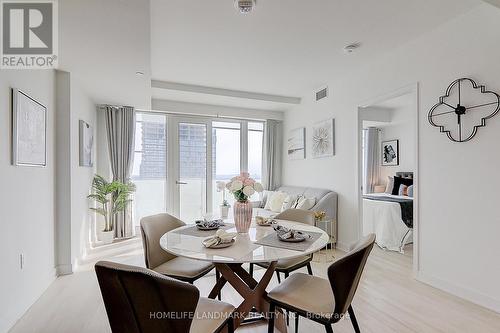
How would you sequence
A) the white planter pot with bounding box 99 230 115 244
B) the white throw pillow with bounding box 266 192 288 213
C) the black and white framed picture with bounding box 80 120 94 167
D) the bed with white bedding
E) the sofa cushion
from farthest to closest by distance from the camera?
the white throw pillow with bounding box 266 192 288 213, the white planter pot with bounding box 99 230 115 244, the sofa cushion, the bed with white bedding, the black and white framed picture with bounding box 80 120 94 167

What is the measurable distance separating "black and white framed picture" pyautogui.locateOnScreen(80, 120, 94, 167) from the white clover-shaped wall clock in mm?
4170

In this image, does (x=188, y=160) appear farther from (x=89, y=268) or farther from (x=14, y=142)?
(x=14, y=142)

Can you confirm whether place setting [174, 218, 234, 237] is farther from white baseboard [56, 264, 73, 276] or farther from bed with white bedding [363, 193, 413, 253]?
bed with white bedding [363, 193, 413, 253]

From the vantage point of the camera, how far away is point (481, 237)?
2.33 m

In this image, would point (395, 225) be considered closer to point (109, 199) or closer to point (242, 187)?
point (242, 187)

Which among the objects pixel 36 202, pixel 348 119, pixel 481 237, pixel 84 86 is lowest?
pixel 481 237

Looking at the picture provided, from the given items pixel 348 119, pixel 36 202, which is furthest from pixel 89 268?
pixel 348 119

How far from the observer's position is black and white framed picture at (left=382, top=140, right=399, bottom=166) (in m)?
6.13

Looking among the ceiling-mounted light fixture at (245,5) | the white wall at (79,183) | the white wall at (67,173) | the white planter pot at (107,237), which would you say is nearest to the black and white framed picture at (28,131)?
the white wall at (67,173)

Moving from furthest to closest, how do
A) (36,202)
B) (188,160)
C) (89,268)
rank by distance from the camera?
1. (188,160)
2. (89,268)
3. (36,202)

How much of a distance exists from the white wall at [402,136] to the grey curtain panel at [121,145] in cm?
536

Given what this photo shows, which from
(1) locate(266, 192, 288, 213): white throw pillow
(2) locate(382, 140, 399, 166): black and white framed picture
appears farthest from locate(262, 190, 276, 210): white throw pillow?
(2) locate(382, 140, 399, 166): black and white framed picture

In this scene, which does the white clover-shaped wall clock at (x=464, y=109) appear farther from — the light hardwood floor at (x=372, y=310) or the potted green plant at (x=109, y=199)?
the potted green plant at (x=109, y=199)

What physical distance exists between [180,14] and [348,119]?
106 inches
